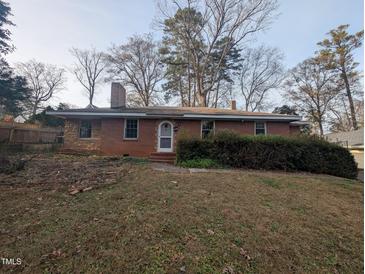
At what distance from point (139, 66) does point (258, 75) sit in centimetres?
1691

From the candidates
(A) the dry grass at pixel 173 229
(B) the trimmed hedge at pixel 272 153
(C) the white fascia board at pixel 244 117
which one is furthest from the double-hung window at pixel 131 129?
(A) the dry grass at pixel 173 229

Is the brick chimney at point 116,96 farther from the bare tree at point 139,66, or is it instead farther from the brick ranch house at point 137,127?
the bare tree at point 139,66

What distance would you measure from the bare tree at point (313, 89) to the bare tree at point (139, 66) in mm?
18829

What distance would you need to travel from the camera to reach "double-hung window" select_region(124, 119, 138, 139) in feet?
40.7

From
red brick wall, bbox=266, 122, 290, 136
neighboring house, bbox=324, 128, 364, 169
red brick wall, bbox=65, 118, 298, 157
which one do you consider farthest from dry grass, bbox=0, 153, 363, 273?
neighboring house, bbox=324, 128, 364, 169

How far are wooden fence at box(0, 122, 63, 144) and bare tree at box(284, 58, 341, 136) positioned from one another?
1159 inches

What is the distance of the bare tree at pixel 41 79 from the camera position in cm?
3022

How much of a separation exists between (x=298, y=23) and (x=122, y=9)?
1038 cm

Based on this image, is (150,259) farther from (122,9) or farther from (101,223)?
(122,9)

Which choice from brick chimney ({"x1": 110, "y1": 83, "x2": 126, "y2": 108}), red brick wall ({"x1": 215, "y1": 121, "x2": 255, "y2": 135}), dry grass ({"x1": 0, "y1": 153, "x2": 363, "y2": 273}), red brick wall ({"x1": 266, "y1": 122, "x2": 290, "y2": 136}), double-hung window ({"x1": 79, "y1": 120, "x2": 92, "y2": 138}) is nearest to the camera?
dry grass ({"x1": 0, "y1": 153, "x2": 363, "y2": 273})

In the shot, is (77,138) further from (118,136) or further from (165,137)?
(165,137)

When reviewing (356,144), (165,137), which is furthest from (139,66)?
(356,144)

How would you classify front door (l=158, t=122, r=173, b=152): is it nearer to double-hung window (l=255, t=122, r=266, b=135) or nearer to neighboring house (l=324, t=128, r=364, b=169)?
double-hung window (l=255, t=122, r=266, b=135)

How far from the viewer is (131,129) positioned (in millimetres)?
12469
